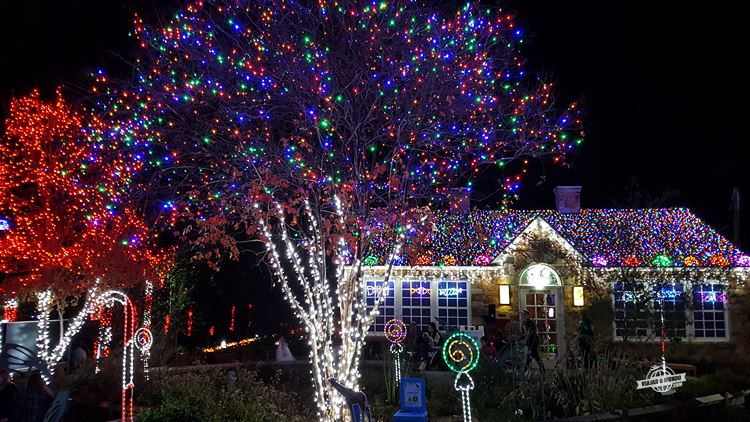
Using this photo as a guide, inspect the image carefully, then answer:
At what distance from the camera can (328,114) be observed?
25.8ft

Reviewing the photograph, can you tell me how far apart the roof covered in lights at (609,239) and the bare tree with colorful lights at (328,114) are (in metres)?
7.12

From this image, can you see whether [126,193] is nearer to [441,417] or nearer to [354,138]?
[354,138]

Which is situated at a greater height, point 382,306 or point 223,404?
point 382,306

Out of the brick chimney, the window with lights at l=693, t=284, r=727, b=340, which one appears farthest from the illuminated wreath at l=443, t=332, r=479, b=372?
the brick chimney

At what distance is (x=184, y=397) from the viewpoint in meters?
8.77

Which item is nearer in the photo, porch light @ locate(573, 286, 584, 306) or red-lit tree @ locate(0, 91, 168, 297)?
red-lit tree @ locate(0, 91, 168, 297)

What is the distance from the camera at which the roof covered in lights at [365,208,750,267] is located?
1533 centimetres

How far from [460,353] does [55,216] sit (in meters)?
12.6

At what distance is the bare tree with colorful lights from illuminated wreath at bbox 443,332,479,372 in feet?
4.27

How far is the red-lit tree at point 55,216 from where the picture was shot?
15.0m

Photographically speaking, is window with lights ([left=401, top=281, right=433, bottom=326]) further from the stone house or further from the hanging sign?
the hanging sign

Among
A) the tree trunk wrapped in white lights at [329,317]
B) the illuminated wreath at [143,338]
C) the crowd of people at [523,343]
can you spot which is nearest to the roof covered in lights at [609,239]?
the crowd of people at [523,343]

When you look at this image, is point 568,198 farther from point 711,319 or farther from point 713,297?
point 711,319

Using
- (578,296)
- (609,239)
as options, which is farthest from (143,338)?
(609,239)
